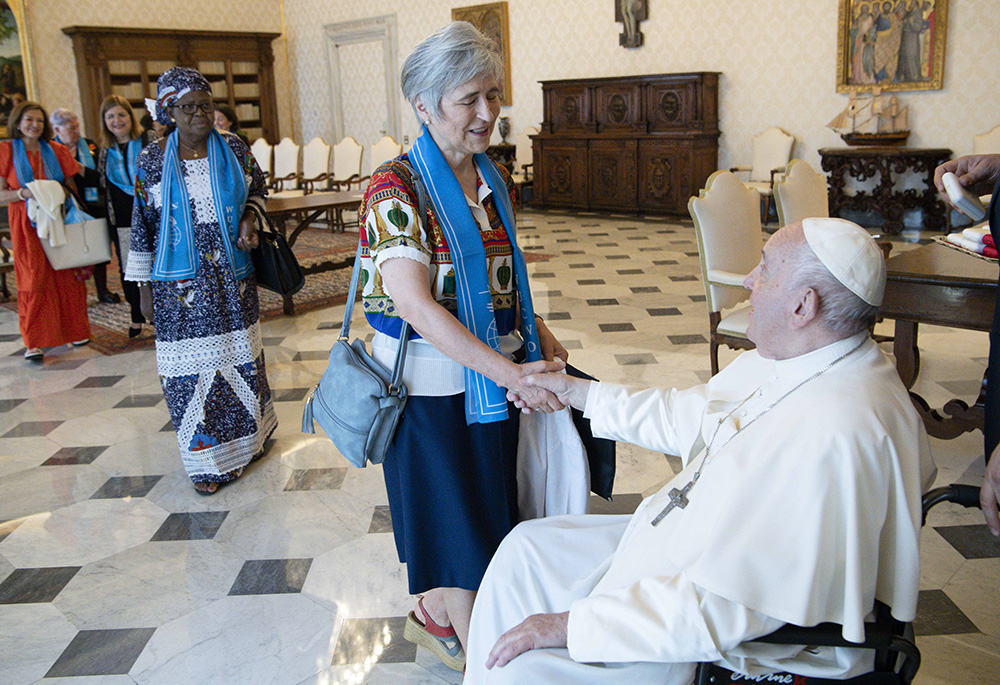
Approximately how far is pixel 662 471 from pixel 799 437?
218 cm

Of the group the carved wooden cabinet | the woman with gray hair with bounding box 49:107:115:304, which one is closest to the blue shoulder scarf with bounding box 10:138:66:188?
the woman with gray hair with bounding box 49:107:115:304

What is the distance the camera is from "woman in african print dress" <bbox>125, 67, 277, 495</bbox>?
3117mm

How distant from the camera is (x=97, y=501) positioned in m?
3.36

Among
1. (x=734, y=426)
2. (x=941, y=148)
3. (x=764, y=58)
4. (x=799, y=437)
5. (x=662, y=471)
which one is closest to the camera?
(x=799, y=437)

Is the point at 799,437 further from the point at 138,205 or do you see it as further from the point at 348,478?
the point at 138,205

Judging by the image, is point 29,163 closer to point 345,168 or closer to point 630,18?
point 345,168

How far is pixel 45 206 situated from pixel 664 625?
5.00 m

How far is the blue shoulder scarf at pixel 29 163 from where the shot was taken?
16.8ft

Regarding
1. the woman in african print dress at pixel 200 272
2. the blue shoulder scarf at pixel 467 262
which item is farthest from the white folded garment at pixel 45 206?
the blue shoulder scarf at pixel 467 262

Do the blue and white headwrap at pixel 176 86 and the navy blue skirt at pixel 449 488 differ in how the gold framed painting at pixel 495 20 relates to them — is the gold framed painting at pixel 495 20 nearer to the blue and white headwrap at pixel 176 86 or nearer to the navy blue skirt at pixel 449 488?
the blue and white headwrap at pixel 176 86

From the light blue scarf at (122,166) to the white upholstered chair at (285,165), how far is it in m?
5.99

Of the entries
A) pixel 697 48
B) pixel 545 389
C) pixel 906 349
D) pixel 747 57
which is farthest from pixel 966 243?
pixel 697 48

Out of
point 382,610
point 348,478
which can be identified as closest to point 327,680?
point 382,610

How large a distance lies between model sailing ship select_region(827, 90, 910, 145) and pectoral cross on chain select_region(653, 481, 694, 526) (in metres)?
8.34
